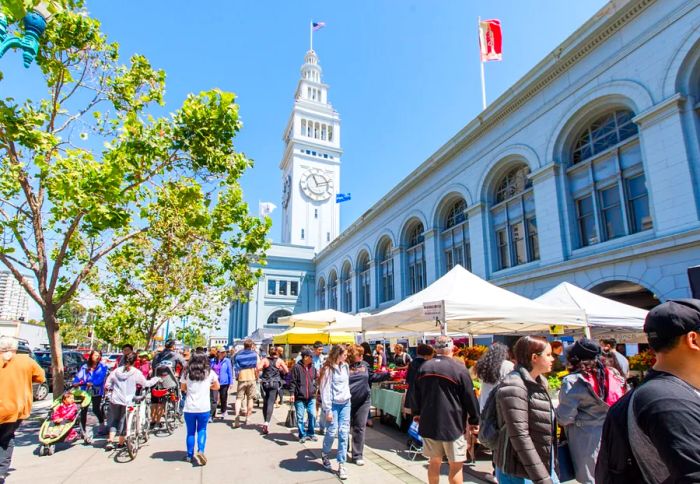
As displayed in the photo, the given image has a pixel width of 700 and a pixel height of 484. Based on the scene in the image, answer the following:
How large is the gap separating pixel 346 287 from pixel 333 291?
4.89 meters

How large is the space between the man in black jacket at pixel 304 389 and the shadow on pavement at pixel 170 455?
2.24 metres

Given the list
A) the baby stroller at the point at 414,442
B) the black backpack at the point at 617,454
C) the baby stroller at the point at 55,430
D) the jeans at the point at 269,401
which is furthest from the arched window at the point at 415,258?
the black backpack at the point at 617,454

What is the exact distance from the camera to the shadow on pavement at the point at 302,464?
665 cm

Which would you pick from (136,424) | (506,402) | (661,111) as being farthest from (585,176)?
(136,424)

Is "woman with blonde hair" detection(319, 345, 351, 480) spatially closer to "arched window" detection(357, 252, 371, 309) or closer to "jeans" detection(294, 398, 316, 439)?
"jeans" detection(294, 398, 316, 439)

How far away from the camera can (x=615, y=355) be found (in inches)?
289

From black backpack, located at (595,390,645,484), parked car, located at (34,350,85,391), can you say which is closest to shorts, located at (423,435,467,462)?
black backpack, located at (595,390,645,484)

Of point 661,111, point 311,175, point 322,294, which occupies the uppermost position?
point 311,175

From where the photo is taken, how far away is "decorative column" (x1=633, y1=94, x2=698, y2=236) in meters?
11.5

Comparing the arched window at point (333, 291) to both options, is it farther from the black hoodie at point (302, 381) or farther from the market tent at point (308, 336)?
the black hoodie at point (302, 381)

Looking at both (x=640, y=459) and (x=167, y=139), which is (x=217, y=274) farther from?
(x=640, y=459)

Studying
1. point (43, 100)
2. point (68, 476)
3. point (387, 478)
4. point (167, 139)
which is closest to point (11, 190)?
point (43, 100)

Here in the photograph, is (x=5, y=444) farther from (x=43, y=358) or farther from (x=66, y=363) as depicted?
(x=43, y=358)

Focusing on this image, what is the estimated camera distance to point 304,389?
8430 millimetres
